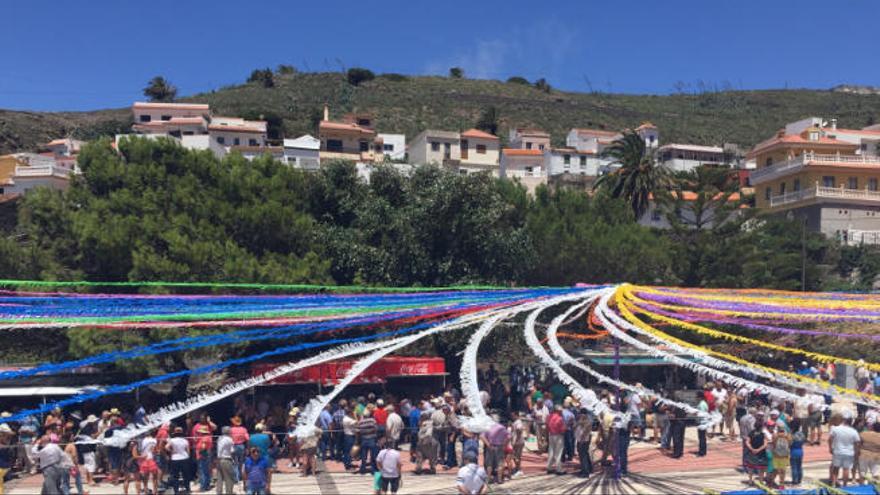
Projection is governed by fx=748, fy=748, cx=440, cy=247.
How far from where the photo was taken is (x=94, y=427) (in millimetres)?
14766

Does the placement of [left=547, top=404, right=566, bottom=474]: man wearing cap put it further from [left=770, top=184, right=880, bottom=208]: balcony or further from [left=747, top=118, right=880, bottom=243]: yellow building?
[left=770, top=184, right=880, bottom=208]: balcony

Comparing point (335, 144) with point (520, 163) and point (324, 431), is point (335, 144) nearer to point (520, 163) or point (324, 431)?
point (520, 163)

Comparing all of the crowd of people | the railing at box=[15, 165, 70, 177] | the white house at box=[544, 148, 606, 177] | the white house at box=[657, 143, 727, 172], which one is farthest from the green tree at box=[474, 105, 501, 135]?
the crowd of people

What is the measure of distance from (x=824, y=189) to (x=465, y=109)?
61.1 metres

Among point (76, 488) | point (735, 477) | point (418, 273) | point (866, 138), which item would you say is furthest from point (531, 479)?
point (866, 138)

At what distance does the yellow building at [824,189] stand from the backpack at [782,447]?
35249 mm

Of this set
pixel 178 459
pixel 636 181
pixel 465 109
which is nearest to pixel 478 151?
pixel 636 181

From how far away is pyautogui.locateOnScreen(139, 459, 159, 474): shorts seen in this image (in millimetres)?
12727

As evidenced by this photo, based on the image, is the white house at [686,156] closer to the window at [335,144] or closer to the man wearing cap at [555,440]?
the window at [335,144]

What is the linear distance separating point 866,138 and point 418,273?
4839 centimetres

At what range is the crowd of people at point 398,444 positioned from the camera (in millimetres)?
12531

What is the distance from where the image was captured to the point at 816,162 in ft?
149

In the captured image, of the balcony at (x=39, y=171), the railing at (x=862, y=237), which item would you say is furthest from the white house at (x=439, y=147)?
the railing at (x=862, y=237)

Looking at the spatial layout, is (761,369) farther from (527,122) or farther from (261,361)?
(527,122)
